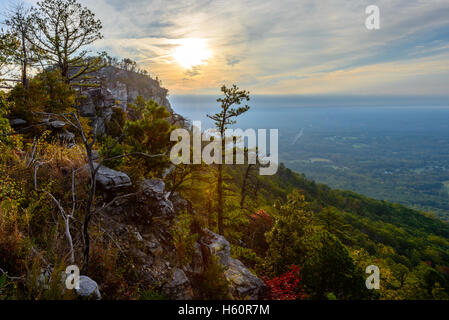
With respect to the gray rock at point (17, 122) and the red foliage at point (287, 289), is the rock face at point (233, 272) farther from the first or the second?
the gray rock at point (17, 122)

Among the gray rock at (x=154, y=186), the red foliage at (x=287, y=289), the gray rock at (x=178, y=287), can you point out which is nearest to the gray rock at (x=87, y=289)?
the gray rock at (x=178, y=287)

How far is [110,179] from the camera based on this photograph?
7.43 m

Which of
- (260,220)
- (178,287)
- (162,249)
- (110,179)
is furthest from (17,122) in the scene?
(260,220)

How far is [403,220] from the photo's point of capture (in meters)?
84.2

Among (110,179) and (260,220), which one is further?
(260,220)

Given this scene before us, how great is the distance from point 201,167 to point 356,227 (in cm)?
6485

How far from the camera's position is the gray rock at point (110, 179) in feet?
23.9

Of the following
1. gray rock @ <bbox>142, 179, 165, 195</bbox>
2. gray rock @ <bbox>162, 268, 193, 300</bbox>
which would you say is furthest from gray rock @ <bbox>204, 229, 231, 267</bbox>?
gray rock @ <bbox>142, 179, 165, 195</bbox>

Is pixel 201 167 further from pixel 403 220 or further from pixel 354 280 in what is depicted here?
pixel 403 220

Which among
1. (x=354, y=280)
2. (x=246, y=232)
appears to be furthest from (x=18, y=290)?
(x=246, y=232)

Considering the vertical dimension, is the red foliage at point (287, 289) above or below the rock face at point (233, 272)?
below

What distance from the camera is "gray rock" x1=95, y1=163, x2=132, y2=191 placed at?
23.9 ft

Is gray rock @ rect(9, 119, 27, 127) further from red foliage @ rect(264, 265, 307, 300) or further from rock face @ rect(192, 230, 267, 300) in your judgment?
red foliage @ rect(264, 265, 307, 300)

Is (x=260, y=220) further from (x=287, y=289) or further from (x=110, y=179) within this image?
(x=110, y=179)
